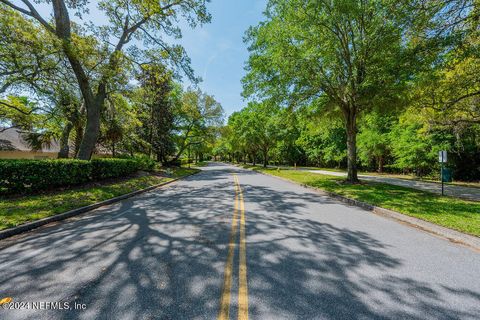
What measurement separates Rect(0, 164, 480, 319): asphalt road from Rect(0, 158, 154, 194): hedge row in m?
4.22

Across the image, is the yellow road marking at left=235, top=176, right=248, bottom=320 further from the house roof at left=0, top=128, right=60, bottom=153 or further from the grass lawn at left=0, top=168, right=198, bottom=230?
the house roof at left=0, top=128, right=60, bottom=153

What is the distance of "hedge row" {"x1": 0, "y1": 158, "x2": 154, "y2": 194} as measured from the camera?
7.56 metres

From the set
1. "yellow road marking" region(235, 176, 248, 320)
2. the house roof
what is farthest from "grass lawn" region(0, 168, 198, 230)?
the house roof

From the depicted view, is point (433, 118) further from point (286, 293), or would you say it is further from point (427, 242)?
point (286, 293)

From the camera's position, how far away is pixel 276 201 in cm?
837

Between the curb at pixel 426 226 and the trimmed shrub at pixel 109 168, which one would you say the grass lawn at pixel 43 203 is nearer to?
the trimmed shrub at pixel 109 168

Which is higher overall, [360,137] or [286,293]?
[360,137]

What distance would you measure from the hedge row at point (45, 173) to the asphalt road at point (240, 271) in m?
4.22

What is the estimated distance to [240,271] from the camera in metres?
3.11

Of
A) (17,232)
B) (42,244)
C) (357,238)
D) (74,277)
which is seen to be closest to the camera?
(74,277)

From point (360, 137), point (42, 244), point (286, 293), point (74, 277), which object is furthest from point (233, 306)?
point (360, 137)

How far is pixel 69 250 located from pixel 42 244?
2.95ft

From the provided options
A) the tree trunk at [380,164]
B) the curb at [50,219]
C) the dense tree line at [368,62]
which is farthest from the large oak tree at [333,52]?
the tree trunk at [380,164]

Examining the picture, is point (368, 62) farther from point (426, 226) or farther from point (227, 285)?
point (227, 285)
